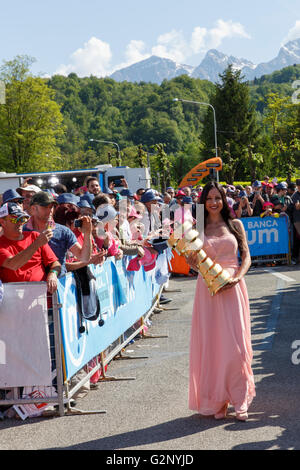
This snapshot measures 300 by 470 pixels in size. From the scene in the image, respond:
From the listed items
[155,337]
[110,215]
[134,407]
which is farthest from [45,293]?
[155,337]

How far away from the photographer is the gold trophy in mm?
5652

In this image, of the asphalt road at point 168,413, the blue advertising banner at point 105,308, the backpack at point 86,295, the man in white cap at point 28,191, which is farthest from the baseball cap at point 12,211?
the man in white cap at point 28,191

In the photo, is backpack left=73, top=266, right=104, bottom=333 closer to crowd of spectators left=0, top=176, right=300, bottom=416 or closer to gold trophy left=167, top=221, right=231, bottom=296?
crowd of spectators left=0, top=176, right=300, bottom=416

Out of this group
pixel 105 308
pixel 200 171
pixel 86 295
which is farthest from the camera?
pixel 200 171

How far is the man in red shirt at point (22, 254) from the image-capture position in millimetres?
5906

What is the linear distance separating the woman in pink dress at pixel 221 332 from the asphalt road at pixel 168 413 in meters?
0.20

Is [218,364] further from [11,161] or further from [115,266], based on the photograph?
[11,161]

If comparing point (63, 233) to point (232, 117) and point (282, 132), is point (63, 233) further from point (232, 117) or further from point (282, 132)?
point (232, 117)

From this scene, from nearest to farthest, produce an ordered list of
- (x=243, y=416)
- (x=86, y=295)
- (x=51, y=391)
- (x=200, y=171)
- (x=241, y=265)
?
(x=243, y=416), (x=241, y=265), (x=51, y=391), (x=86, y=295), (x=200, y=171)

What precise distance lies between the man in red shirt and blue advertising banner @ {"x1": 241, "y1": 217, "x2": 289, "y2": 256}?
12353 mm

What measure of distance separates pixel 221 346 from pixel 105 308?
7.11 feet

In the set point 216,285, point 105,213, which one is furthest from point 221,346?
point 105,213

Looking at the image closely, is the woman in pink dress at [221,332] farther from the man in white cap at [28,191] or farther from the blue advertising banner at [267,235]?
the blue advertising banner at [267,235]

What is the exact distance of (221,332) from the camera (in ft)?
18.8
